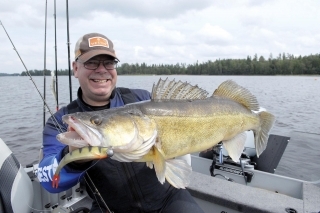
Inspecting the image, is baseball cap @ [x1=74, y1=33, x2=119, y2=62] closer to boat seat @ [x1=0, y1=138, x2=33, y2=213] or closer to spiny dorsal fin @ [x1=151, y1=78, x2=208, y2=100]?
spiny dorsal fin @ [x1=151, y1=78, x2=208, y2=100]

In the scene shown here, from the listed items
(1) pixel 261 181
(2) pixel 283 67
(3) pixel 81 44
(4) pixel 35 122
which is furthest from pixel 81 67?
(2) pixel 283 67

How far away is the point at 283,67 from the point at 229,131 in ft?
218

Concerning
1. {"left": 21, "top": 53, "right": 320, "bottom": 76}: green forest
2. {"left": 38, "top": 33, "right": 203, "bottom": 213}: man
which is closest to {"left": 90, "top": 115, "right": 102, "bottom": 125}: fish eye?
{"left": 38, "top": 33, "right": 203, "bottom": 213}: man

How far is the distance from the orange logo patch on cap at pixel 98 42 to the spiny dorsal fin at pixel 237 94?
1397mm

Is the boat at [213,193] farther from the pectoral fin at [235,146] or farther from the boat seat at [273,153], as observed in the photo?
the boat seat at [273,153]

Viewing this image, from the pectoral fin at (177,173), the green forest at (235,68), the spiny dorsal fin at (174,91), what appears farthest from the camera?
the green forest at (235,68)

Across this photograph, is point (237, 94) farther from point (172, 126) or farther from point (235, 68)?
point (235, 68)

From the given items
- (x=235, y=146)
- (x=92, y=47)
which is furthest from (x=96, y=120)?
(x=235, y=146)

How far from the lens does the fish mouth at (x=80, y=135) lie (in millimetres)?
1752

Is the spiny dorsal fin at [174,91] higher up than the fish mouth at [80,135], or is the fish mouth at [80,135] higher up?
the spiny dorsal fin at [174,91]

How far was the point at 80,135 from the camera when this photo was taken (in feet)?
5.84

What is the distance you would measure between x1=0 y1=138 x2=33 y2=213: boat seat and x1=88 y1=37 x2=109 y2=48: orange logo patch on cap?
1.74 meters

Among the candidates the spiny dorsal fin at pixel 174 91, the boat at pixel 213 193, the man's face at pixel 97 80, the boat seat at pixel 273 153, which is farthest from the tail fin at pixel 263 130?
the boat seat at pixel 273 153

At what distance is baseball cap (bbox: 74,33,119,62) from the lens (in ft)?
Result: 9.32
